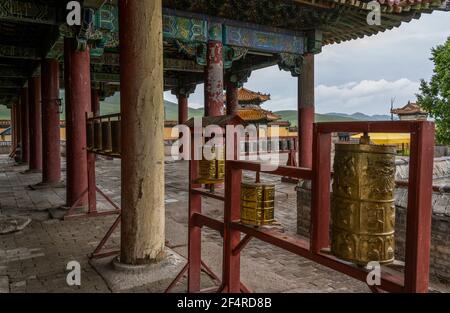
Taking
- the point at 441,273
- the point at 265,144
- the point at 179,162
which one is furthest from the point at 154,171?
the point at 265,144

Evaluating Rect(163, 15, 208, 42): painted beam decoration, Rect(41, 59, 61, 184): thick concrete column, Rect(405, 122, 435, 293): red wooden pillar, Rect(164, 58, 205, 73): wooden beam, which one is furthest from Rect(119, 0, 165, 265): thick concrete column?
Rect(164, 58, 205, 73): wooden beam

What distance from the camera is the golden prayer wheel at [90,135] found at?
21.5 ft

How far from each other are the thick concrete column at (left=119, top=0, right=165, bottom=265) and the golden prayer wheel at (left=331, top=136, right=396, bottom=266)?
8.67ft

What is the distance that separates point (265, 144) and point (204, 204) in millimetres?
18990

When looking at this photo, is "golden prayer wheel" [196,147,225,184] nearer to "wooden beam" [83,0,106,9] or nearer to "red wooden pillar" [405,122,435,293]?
"red wooden pillar" [405,122,435,293]

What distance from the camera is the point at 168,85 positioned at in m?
17.7

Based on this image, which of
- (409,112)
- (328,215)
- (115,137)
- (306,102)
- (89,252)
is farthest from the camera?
(409,112)

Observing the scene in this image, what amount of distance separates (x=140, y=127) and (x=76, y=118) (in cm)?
371

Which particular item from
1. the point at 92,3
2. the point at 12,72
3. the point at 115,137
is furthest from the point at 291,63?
the point at 12,72

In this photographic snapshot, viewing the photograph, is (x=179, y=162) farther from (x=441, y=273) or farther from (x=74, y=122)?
(x=441, y=273)

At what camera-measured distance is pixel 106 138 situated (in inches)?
228

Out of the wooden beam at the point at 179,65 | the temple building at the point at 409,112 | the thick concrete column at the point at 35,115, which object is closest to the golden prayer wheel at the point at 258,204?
the wooden beam at the point at 179,65

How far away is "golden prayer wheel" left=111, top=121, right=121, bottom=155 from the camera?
208 inches

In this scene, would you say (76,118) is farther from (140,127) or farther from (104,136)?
(140,127)
